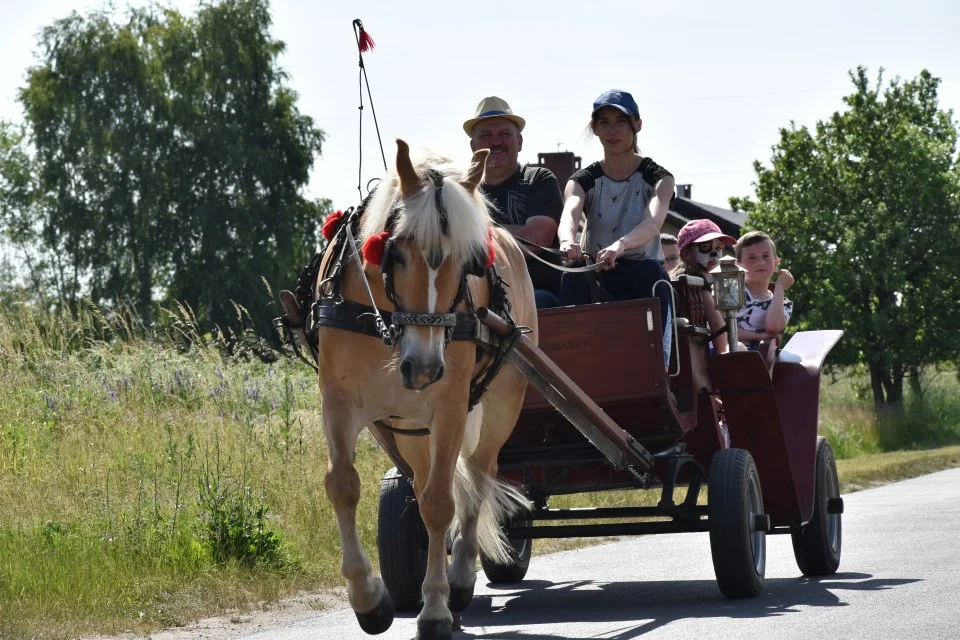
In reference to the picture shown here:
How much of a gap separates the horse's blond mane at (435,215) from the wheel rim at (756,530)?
7.68 ft

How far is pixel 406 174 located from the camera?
5336 mm

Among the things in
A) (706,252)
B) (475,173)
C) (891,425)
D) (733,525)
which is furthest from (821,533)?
(891,425)

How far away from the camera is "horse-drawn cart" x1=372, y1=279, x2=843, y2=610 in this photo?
667 centimetres

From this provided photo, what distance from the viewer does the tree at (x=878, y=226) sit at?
3275cm

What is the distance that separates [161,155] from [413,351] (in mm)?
37517

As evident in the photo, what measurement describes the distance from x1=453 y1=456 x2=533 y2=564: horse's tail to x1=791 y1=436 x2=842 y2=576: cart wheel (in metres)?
1.93

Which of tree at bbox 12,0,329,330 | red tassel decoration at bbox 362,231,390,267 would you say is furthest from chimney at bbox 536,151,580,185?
tree at bbox 12,0,329,330

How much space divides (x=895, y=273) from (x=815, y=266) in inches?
82.8

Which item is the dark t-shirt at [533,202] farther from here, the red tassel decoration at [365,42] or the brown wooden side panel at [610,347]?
the red tassel decoration at [365,42]

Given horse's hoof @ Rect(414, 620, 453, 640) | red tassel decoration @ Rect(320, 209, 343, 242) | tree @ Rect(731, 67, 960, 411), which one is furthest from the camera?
tree @ Rect(731, 67, 960, 411)

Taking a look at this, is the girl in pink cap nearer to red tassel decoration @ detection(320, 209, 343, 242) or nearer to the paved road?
the paved road

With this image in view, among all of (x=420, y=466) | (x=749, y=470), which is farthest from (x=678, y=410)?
(x=420, y=466)

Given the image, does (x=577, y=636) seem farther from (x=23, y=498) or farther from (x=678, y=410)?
(x=23, y=498)

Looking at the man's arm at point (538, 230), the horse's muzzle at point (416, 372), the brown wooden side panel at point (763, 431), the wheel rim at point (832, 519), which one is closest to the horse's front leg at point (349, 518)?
the horse's muzzle at point (416, 372)
